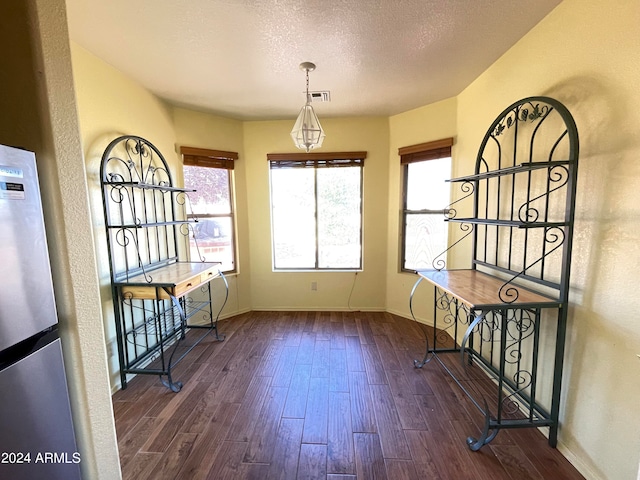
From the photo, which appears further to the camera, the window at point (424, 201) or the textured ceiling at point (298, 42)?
the window at point (424, 201)

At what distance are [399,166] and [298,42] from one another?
1938mm

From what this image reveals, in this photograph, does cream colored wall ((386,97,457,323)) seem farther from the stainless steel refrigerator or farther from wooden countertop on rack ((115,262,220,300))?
the stainless steel refrigerator

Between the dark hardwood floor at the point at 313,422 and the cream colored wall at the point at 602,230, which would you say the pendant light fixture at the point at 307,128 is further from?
the dark hardwood floor at the point at 313,422

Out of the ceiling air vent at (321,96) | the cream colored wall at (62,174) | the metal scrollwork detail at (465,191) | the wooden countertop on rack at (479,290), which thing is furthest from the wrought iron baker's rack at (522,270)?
the cream colored wall at (62,174)

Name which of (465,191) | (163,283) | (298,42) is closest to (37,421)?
(163,283)

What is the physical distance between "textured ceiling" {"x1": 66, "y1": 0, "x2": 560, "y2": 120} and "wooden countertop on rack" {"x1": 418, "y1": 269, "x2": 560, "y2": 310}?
1662mm

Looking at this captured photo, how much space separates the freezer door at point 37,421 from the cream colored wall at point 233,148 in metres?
2.60

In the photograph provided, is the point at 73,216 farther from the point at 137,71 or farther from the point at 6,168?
the point at 137,71

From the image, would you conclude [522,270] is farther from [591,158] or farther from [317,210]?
[317,210]

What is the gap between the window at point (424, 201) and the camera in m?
3.08

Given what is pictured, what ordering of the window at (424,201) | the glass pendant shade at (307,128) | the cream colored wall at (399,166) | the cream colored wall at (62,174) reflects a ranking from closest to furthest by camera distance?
1. the cream colored wall at (62,174)
2. the glass pendant shade at (307,128)
3. the cream colored wall at (399,166)
4. the window at (424,201)

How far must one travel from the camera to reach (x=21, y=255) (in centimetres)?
86

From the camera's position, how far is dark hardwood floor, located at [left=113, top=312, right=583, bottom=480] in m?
1.53

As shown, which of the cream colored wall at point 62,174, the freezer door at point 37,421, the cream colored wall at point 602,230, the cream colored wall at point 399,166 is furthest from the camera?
the cream colored wall at point 399,166
